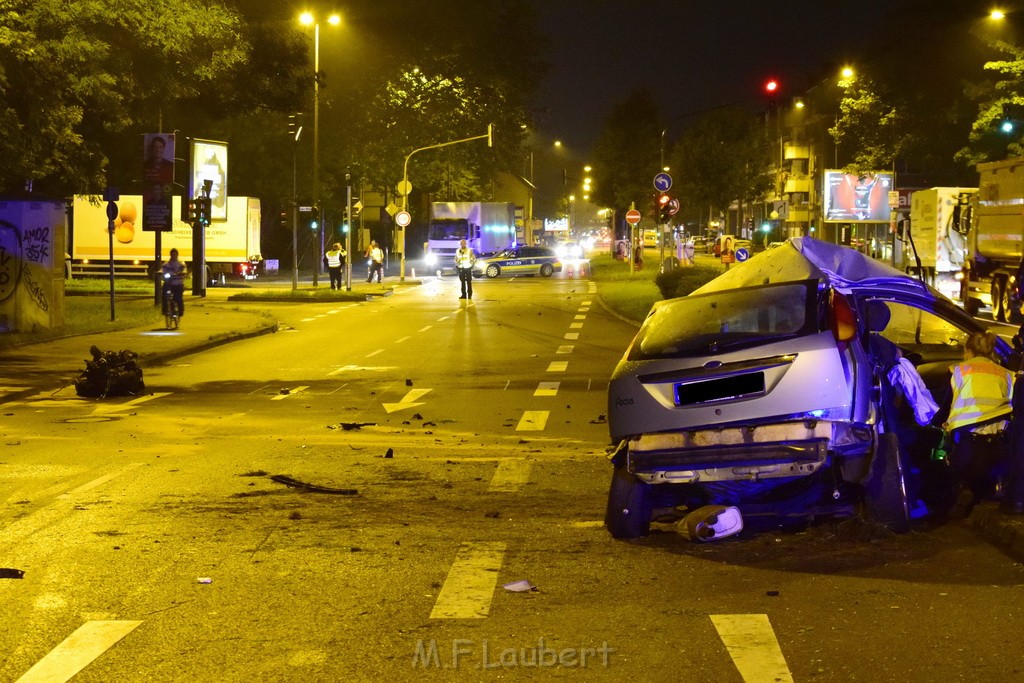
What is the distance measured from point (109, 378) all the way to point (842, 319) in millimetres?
11614

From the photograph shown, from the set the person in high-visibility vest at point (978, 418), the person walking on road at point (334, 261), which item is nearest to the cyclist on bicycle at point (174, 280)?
the person walking on road at point (334, 261)

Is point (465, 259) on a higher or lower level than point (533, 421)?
higher

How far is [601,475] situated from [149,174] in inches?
962

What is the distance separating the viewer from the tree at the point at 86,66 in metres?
23.9

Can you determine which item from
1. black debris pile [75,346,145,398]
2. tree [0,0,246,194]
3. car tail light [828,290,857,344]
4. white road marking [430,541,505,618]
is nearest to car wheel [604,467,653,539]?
white road marking [430,541,505,618]

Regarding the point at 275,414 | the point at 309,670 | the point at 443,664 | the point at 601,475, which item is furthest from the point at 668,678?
the point at 275,414

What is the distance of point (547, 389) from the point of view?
58.0 ft

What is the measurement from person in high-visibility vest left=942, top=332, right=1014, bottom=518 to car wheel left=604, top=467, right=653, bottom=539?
198 centimetres

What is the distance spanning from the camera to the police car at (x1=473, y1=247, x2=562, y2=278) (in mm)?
60250

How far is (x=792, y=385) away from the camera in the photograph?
25.5 ft

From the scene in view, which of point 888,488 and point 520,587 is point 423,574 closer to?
point 520,587

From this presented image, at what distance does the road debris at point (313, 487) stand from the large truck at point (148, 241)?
42753 millimetres

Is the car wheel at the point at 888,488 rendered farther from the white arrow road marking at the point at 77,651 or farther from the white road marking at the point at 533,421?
the white road marking at the point at 533,421

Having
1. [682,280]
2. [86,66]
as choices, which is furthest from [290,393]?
[682,280]
